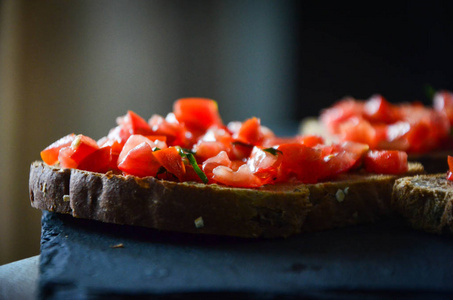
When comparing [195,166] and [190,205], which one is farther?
[195,166]

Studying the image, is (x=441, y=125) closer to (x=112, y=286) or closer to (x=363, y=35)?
(x=112, y=286)

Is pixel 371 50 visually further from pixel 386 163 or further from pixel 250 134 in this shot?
pixel 250 134

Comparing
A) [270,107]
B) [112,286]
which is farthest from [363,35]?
[112,286]

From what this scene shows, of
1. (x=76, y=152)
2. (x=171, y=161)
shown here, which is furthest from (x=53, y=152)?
(x=171, y=161)

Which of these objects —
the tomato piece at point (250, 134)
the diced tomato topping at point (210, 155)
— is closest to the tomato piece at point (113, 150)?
the diced tomato topping at point (210, 155)

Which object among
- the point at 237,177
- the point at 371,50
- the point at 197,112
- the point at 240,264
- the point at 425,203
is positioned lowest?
the point at 240,264

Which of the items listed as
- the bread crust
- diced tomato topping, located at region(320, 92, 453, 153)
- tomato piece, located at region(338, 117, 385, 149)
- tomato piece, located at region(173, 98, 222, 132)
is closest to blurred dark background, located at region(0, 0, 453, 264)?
diced tomato topping, located at region(320, 92, 453, 153)

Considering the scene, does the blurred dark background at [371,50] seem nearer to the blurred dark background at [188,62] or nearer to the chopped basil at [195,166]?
the blurred dark background at [188,62]
